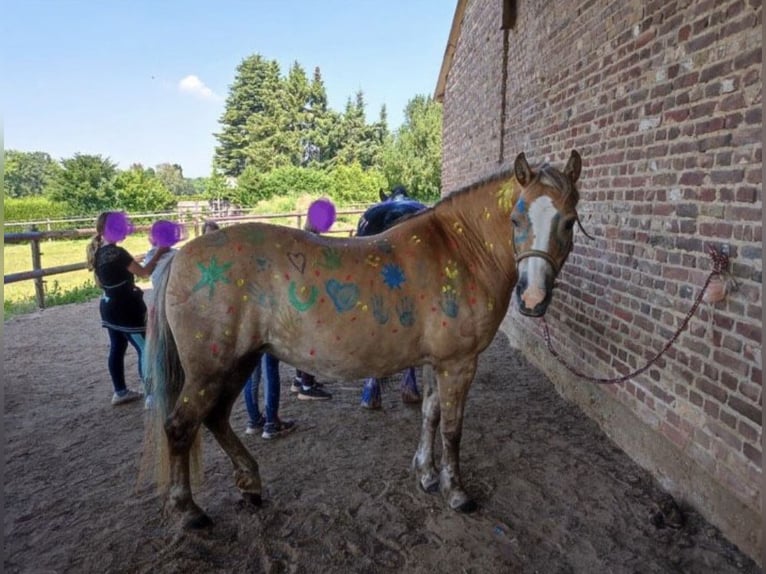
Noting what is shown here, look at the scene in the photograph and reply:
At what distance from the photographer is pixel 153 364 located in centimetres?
259

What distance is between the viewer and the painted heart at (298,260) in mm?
2475

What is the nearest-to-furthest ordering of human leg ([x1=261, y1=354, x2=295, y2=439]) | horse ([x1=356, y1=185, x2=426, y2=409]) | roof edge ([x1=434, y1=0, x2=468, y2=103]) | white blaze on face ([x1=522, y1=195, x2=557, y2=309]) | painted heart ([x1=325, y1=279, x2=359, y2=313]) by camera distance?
1. white blaze on face ([x1=522, y1=195, x2=557, y2=309])
2. painted heart ([x1=325, y1=279, x2=359, y2=313])
3. human leg ([x1=261, y1=354, x2=295, y2=439])
4. horse ([x1=356, y1=185, x2=426, y2=409])
5. roof edge ([x1=434, y1=0, x2=468, y2=103])

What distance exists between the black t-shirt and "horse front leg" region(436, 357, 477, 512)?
110 inches

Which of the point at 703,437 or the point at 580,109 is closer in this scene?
the point at 703,437

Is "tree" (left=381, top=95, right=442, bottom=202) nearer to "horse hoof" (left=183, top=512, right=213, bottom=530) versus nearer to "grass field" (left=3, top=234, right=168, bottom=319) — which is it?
"grass field" (left=3, top=234, right=168, bottom=319)

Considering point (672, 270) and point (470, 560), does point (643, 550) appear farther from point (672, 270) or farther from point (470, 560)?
point (672, 270)

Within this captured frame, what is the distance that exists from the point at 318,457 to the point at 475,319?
5.20 ft

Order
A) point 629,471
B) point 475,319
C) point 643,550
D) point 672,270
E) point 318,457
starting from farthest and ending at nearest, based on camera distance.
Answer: point 318,457, point 629,471, point 672,270, point 475,319, point 643,550

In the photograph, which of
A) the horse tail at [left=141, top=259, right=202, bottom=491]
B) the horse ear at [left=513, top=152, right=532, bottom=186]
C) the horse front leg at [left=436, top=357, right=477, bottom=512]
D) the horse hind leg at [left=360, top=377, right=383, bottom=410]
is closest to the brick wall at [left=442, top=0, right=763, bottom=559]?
the horse ear at [left=513, top=152, right=532, bottom=186]

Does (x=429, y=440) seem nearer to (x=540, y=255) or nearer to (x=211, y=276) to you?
(x=540, y=255)

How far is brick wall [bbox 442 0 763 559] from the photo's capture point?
225 cm

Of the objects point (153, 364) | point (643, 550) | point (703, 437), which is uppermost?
point (153, 364)

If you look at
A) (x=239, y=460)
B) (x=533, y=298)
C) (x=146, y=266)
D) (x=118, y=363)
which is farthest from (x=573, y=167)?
(x=118, y=363)

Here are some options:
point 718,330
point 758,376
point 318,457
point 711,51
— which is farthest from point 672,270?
point 318,457
